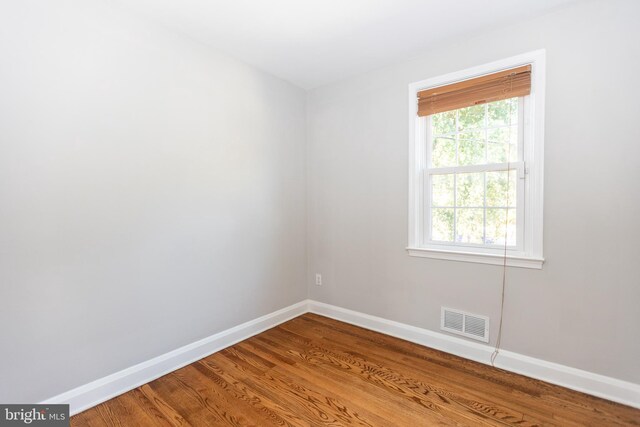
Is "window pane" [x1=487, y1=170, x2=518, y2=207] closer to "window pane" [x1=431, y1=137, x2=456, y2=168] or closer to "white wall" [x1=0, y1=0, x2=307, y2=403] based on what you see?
"window pane" [x1=431, y1=137, x2=456, y2=168]

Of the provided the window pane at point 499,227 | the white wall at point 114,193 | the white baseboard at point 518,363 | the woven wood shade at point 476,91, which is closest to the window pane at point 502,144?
the woven wood shade at point 476,91

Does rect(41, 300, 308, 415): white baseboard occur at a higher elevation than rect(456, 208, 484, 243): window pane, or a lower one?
lower

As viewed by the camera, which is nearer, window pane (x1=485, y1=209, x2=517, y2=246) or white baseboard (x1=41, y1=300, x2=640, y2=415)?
white baseboard (x1=41, y1=300, x2=640, y2=415)

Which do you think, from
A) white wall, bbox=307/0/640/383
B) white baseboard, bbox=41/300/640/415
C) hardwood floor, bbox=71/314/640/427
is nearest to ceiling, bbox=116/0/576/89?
white wall, bbox=307/0/640/383

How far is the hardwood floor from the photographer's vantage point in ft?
5.51

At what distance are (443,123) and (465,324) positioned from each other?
1673mm

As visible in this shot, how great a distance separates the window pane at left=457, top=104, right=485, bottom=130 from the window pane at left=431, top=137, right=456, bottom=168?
140 millimetres

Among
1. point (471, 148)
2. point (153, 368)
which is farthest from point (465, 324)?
point (153, 368)

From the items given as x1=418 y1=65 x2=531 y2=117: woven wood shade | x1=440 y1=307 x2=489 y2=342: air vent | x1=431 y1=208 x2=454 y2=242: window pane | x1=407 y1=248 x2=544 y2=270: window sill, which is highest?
x1=418 y1=65 x2=531 y2=117: woven wood shade

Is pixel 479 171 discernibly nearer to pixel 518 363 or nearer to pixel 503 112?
pixel 503 112

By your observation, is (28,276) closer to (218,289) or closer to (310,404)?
(218,289)

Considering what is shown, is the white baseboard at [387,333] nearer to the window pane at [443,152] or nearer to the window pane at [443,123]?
the window pane at [443,152]

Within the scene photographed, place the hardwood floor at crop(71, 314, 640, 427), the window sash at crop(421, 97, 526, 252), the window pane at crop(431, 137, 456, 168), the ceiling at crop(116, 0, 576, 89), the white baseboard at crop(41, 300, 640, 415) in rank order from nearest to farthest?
the hardwood floor at crop(71, 314, 640, 427) → the white baseboard at crop(41, 300, 640, 415) → the ceiling at crop(116, 0, 576, 89) → the window sash at crop(421, 97, 526, 252) → the window pane at crop(431, 137, 456, 168)

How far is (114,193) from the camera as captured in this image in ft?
6.23
